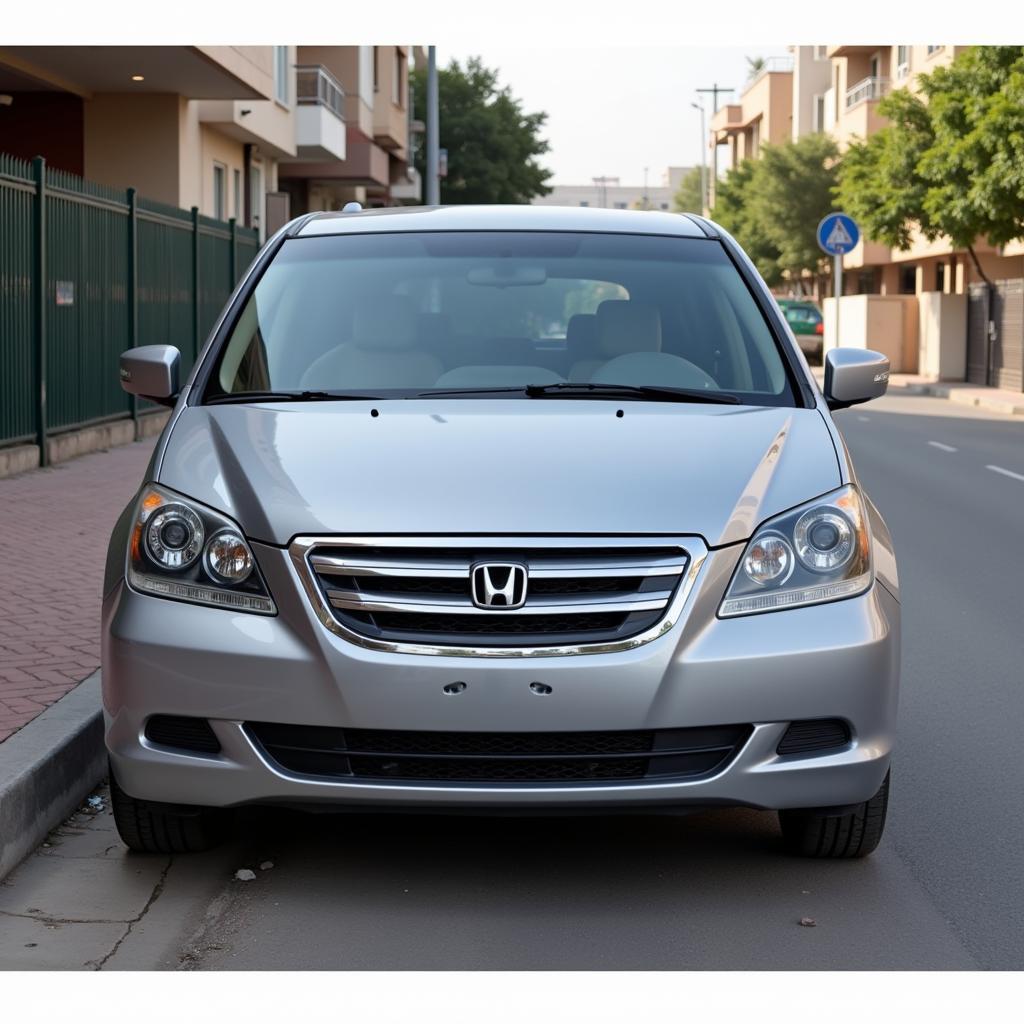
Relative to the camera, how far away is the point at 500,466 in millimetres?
4348

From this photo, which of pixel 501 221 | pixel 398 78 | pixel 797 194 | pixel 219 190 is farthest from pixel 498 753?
pixel 797 194

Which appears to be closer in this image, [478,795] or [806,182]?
[478,795]

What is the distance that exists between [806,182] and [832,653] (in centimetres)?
5872

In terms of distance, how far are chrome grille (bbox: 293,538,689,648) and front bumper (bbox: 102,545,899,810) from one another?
59 millimetres

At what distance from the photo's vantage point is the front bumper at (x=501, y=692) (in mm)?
4043

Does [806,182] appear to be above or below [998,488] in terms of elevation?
above

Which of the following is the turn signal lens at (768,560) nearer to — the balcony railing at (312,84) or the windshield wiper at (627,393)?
the windshield wiper at (627,393)

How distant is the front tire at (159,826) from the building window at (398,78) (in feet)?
160

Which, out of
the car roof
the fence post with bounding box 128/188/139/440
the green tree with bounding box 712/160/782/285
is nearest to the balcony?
the fence post with bounding box 128/188/139/440

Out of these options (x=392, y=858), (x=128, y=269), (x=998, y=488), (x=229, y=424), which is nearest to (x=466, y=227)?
(x=229, y=424)

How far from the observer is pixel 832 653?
4176 mm

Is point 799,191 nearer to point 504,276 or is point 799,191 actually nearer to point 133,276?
point 133,276

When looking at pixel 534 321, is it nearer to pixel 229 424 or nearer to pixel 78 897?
pixel 229 424

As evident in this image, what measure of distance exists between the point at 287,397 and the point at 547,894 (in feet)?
5.18
